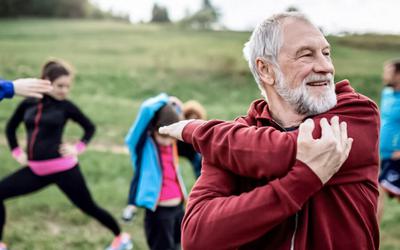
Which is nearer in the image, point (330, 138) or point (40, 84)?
point (330, 138)


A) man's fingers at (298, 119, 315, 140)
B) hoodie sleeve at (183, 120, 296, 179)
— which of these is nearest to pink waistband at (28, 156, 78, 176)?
hoodie sleeve at (183, 120, 296, 179)

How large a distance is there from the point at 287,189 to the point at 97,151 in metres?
8.68

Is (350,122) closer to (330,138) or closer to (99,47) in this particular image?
(330,138)

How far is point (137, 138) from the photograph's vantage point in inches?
175

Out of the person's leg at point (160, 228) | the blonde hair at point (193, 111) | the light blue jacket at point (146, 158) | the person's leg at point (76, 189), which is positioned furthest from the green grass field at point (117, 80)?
the blonde hair at point (193, 111)

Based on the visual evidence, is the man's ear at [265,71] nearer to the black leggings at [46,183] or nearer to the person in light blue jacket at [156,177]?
the person in light blue jacket at [156,177]

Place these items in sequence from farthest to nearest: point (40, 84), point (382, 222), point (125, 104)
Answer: point (125, 104), point (382, 222), point (40, 84)

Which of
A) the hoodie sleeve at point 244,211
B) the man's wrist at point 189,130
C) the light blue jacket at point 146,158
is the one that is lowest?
the light blue jacket at point 146,158

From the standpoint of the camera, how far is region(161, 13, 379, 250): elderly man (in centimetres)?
155

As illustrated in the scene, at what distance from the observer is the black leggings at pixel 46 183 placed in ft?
16.5

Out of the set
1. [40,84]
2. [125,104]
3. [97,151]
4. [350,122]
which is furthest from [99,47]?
[350,122]

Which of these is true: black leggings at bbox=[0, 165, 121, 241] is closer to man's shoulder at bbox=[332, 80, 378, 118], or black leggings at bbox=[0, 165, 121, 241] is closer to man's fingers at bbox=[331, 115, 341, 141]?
man's shoulder at bbox=[332, 80, 378, 118]

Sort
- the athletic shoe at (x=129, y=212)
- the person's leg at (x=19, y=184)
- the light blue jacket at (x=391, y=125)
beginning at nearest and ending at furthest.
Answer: the athletic shoe at (x=129, y=212)
the person's leg at (x=19, y=184)
the light blue jacket at (x=391, y=125)

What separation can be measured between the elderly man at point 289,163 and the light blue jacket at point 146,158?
2.51 meters
